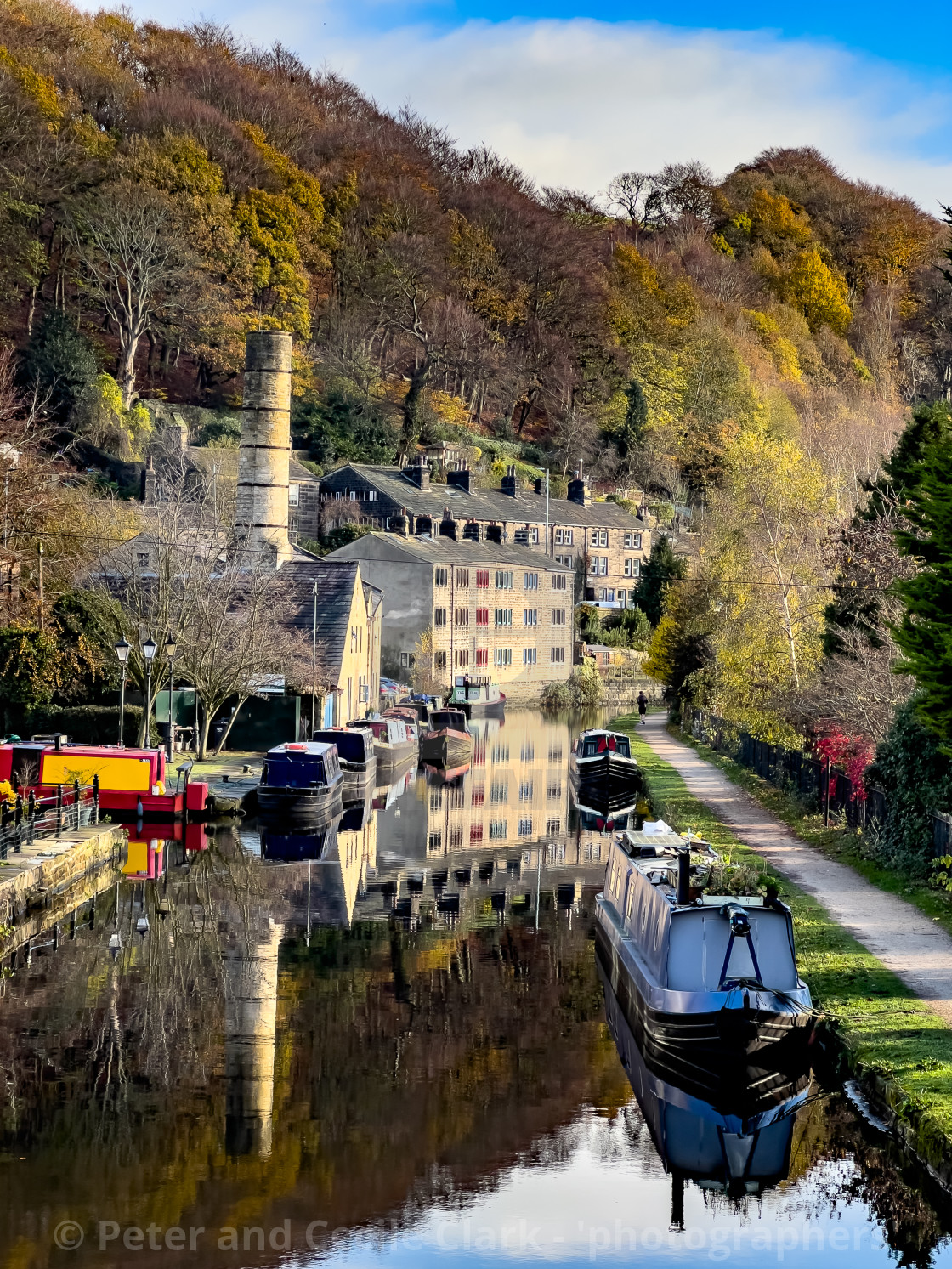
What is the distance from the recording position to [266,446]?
5719 cm

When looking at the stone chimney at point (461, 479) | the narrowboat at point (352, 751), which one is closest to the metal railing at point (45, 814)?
the narrowboat at point (352, 751)

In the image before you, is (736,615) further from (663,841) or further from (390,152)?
(390,152)

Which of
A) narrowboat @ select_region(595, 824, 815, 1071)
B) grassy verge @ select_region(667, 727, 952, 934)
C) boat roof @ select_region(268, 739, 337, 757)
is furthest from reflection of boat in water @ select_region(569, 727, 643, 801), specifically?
narrowboat @ select_region(595, 824, 815, 1071)

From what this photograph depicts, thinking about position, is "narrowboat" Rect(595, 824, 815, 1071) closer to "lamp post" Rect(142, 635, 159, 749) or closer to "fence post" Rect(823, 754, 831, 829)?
"fence post" Rect(823, 754, 831, 829)

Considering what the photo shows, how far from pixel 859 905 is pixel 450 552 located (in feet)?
185

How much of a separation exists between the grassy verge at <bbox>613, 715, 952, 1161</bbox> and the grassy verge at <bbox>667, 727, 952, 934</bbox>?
5.15 feet

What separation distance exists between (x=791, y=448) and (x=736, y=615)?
21.6 feet

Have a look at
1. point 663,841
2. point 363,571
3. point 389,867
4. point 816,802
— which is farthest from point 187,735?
point 363,571

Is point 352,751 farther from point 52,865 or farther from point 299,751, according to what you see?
point 52,865

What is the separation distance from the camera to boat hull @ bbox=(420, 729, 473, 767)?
5625 centimetres

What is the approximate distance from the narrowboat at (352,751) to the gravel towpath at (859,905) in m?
10.1

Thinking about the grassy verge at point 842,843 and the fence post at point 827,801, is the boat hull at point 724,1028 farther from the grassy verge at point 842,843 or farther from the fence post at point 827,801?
the fence post at point 827,801

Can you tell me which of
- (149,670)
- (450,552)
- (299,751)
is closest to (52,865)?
(299,751)

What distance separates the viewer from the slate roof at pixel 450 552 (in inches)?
2943
